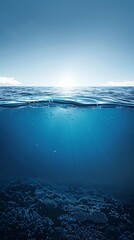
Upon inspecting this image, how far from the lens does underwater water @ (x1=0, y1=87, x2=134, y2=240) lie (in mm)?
3518

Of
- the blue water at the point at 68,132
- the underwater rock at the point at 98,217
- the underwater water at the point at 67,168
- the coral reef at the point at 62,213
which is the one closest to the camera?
the coral reef at the point at 62,213

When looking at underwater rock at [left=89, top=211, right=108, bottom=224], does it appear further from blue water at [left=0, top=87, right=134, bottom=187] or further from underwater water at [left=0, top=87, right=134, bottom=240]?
blue water at [left=0, top=87, right=134, bottom=187]

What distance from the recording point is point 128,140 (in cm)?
1083

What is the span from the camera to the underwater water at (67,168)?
3.52 meters

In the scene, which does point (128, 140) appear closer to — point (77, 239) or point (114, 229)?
point (114, 229)

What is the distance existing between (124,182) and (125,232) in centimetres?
271

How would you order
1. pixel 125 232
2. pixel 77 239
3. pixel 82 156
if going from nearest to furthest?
pixel 77 239, pixel 125 232, pixel 82 156

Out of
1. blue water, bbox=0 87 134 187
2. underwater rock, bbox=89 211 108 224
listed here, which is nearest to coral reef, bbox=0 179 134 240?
underwater rock, bbox=89 211 108 224

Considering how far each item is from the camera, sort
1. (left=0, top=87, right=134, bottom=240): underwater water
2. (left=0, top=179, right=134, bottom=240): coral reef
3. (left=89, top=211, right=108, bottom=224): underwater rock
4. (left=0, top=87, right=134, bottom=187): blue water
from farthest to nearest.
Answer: (left=0, top=87, right=134, bottom=187): blue water, (left=89, top=211, right=108, bottom=224): underwater rock, (left=0, top=87, right=134, bottom=240): underwater water, (left=0, top=179, right=134, bottom=240): coral reef

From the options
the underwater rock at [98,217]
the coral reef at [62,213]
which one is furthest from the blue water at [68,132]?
the underwater rock at [98,217]

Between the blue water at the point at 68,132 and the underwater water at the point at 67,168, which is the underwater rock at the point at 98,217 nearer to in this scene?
the underwater water at the point at 67,168

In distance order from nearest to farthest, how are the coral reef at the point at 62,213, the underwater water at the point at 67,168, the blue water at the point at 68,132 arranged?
the coral reef at the point at 62,213
the underwater water at the point at 67,168
the blue water at the point at 68,132

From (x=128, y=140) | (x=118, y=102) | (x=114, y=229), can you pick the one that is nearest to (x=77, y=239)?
(x=114, y=229)

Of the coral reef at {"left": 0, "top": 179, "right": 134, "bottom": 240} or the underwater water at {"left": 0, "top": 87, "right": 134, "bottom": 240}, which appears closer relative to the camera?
the coral reef at {"left": 0, "top": 179, "right": 134, "bottom": 240}
